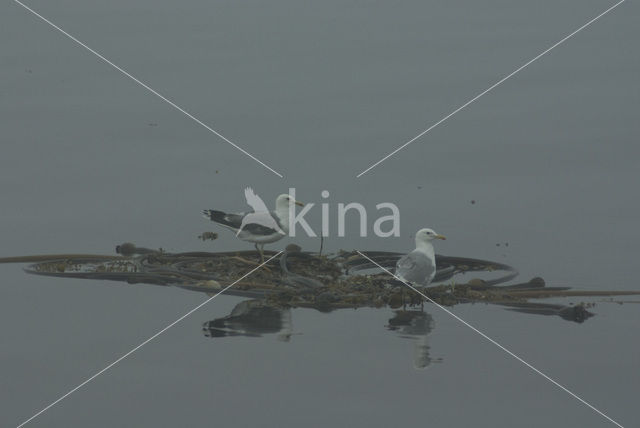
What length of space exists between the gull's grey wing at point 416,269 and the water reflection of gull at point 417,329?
1.20 ft

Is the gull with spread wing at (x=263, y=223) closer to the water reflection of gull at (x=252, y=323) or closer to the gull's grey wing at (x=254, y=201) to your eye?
the gull's grey wing at (x=254, y=201)

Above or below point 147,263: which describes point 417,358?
below

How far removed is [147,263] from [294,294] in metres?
2.16

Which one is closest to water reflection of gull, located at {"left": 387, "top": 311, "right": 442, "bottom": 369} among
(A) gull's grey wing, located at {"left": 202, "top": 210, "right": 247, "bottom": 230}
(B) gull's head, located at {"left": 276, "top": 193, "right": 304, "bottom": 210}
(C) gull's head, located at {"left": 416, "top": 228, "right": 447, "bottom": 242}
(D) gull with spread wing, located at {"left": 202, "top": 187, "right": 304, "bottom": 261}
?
(C) gull's head, located at {"left": 416, "top": 228, "right": 447, "bottom": 242}

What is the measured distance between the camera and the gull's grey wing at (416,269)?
1282cm

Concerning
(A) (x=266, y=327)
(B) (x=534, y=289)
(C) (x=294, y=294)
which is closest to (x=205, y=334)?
(A) (x=266, y=327)

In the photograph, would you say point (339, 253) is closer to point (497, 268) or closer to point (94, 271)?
point (497, 268)

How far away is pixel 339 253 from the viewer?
14648 mm

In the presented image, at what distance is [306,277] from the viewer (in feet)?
45.0

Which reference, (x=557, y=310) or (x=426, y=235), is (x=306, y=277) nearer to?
(x=426, y=235)

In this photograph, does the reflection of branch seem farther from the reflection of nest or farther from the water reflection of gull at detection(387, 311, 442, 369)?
the water reflection of gull at detection(387, 311, 442, 369)

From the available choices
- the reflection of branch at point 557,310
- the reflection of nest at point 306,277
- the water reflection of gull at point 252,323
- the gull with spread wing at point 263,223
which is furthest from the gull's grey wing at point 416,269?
the gull with spread wing at point 263,223

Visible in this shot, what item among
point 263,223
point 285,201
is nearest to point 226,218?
point 263,223

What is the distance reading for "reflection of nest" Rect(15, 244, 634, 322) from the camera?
12898mm
